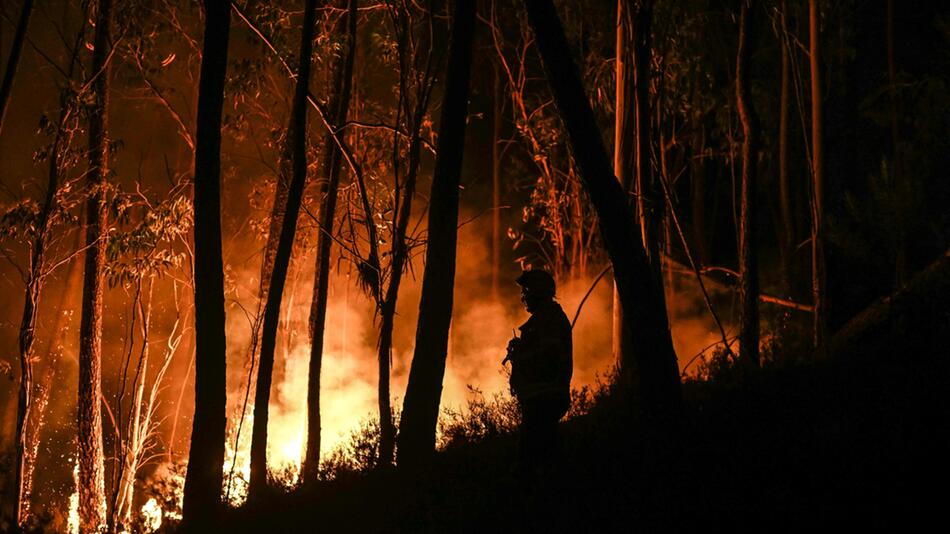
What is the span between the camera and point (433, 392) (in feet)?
24.6

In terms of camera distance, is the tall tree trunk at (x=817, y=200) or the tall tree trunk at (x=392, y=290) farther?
the tall tree trunk at (x=392, y=290)

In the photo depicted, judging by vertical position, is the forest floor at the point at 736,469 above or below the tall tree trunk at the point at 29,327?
below

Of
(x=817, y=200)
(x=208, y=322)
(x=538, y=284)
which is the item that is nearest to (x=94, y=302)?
(x=208, y=322)

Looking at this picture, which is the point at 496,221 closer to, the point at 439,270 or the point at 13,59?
the point at 13,59

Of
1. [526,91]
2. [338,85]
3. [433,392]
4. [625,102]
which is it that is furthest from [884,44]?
[433,392]

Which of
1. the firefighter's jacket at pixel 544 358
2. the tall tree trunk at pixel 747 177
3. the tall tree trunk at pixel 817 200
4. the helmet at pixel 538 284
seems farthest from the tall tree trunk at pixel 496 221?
the firefighter's jacket at pixel 544 358

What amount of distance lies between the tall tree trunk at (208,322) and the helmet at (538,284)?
3569mm

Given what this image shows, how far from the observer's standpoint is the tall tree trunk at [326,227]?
1177 cm

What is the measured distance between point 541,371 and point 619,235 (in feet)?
4.28

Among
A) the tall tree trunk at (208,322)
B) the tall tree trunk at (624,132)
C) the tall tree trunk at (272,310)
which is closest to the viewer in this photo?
the tall tree trunk at (208,322)

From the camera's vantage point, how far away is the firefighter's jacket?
5.96 meters

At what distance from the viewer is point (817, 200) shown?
37.0ft

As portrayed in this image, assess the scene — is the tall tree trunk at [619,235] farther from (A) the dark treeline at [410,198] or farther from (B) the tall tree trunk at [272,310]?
(B) the tall tree trunk at [272,310]

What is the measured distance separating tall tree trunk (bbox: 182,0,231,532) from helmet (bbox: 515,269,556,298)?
11.7 ft
